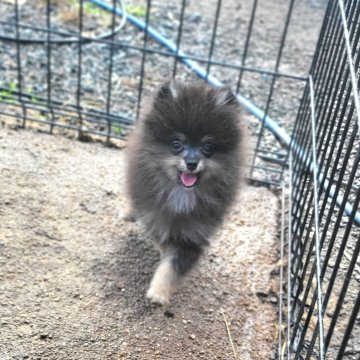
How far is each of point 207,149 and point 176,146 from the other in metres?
0.15

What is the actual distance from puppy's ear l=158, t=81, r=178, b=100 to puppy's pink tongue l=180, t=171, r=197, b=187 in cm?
37

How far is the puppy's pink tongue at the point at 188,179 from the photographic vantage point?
274 cm

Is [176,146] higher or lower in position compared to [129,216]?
higher

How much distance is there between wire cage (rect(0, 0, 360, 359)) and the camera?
6.47ft

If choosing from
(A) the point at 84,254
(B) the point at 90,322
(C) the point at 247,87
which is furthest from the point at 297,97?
(B) the point at 90,322

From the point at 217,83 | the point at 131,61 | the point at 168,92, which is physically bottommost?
the point at 131,61

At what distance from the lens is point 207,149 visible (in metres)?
2.73

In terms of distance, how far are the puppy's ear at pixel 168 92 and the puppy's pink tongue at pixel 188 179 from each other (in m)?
0.37

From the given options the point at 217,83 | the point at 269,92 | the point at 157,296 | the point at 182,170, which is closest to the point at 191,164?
the point at 182,170

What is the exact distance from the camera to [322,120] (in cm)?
275

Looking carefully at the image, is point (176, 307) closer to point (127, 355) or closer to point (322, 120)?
point (127, 355)

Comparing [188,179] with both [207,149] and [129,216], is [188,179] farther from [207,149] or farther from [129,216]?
[129,216]

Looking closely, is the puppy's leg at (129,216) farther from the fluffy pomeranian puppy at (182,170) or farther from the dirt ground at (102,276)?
the fluffy pomeranian puppy at (182,170)

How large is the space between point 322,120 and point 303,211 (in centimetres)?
48
